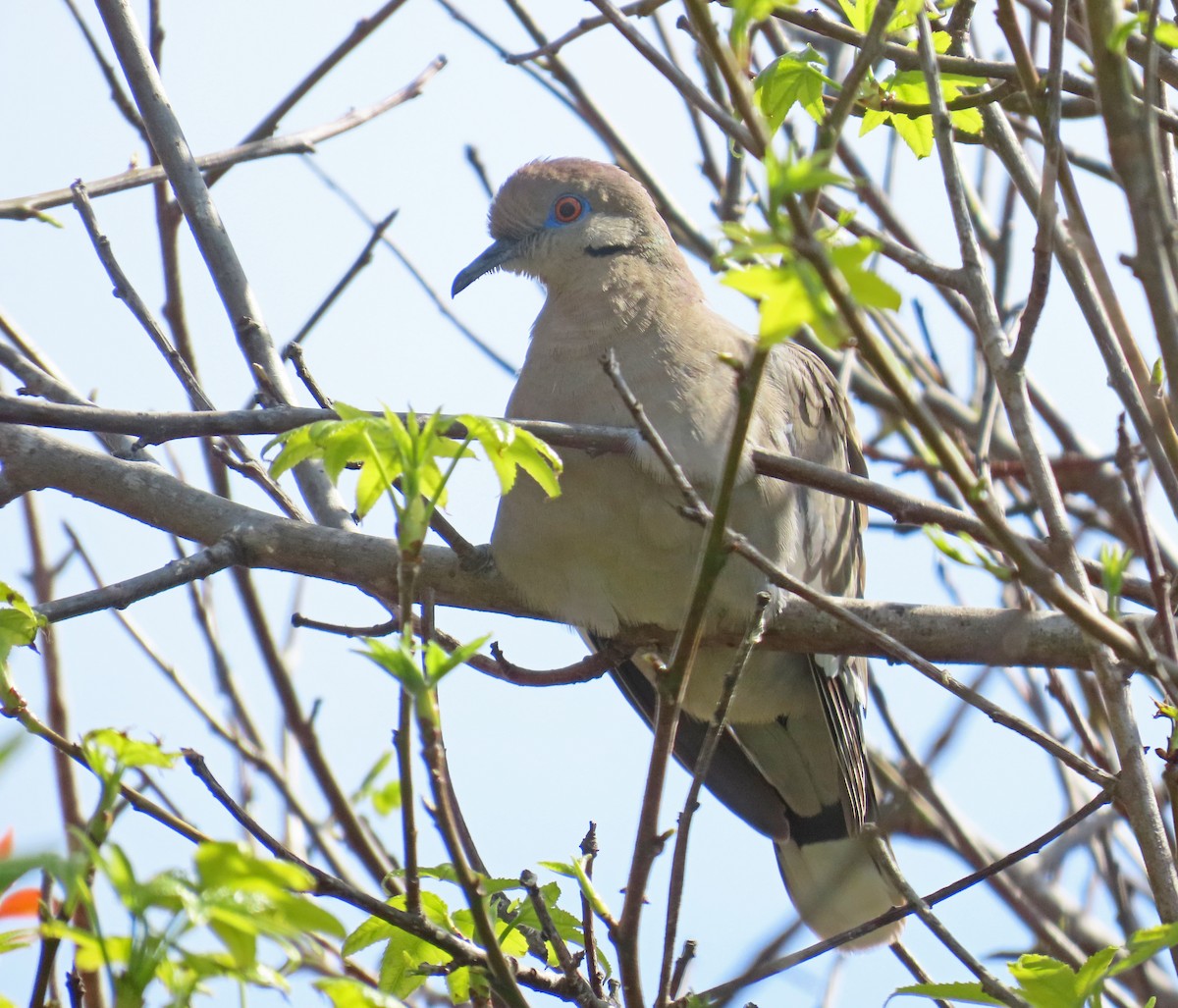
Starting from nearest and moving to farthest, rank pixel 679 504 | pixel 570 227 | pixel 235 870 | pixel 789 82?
1. pixel 235 870
2. pixel 789 82
3. pixel 679 504
4. pixel 570 227

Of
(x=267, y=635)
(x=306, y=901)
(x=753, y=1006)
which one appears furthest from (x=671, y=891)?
(x=267, y=635)

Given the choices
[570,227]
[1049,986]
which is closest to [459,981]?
[1049,986]

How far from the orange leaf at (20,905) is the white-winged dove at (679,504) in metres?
1.78

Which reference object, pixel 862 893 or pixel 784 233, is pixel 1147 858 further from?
pixel 862 893

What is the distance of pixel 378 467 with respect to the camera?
1.52 m

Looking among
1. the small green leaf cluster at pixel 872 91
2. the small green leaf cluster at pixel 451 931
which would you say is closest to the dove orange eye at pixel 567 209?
the small green leaf cluster at pixel 872 91

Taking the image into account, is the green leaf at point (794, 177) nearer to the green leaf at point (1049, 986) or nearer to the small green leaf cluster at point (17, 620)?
the green leaf at point (1049, 986)

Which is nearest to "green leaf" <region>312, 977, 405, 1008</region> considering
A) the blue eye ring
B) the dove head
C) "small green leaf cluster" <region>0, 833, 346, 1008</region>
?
"small green leaf cluster" <region>0, 833, 346, 1008</region>

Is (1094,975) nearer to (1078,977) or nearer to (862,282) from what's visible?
(1078,977)

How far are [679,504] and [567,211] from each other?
4.87 feet

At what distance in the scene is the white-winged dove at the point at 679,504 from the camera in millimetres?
3430

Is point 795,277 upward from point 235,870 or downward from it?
upward

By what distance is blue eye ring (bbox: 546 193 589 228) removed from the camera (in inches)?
168

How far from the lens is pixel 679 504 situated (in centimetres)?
318
